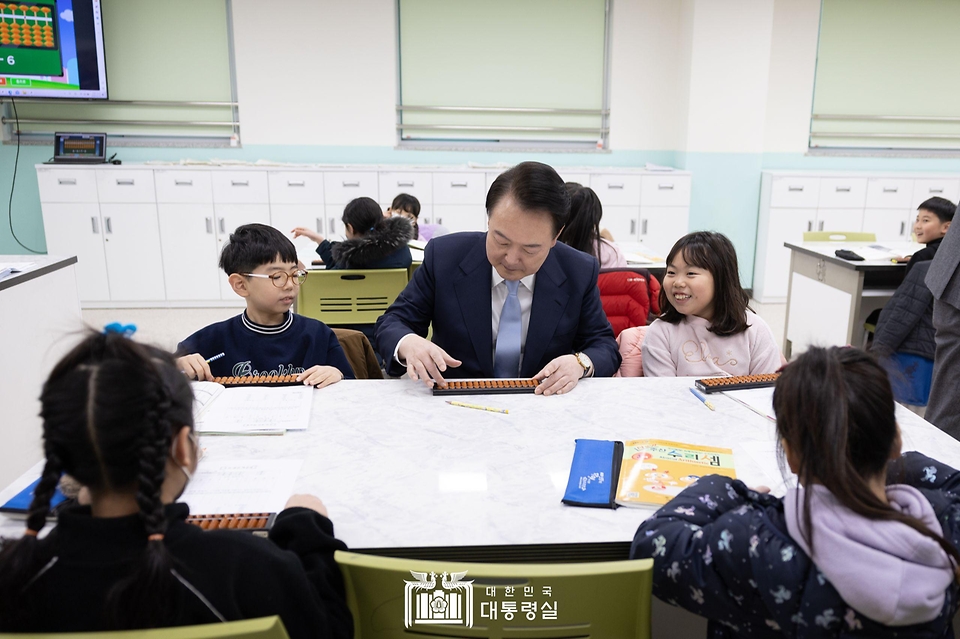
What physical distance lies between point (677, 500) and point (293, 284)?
1288 mm

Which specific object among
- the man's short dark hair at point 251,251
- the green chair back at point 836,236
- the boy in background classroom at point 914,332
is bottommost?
the boy in background classroom at point 914,332

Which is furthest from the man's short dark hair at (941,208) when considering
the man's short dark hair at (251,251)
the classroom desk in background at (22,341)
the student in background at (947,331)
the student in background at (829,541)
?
the classroom desk in background at (22,341)

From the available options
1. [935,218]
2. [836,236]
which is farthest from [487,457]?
[836,236]

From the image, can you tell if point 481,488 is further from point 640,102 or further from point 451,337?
point 640,102

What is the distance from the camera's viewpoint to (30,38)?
5.08 meters

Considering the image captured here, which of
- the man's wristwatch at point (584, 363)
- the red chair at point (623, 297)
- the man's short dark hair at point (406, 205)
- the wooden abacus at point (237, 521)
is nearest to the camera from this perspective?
the wooden abacus at point (237, 521)

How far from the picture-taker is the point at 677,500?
106cm

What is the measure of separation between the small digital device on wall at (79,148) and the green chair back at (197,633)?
5.36 m

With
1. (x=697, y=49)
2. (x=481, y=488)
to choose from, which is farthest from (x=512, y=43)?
(x=481, y=488)

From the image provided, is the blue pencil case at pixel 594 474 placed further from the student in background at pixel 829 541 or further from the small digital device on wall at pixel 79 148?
the small digital device on wall at pixel 79 148

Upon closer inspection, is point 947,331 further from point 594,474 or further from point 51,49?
point 51,49

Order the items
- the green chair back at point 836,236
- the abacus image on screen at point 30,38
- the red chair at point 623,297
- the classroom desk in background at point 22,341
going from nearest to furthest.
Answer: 1. the classroom desk in background at point 22,341
2. the red chair at point 623,297
3. the green chair back at point 836,236
4. the abacus image on screen at point 30,38

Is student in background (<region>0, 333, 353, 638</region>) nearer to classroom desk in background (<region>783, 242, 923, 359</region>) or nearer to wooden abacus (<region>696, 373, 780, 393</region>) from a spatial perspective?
wooden abacus (<region>696, 373, 780, 393</region>)

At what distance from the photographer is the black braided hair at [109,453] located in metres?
0.77
